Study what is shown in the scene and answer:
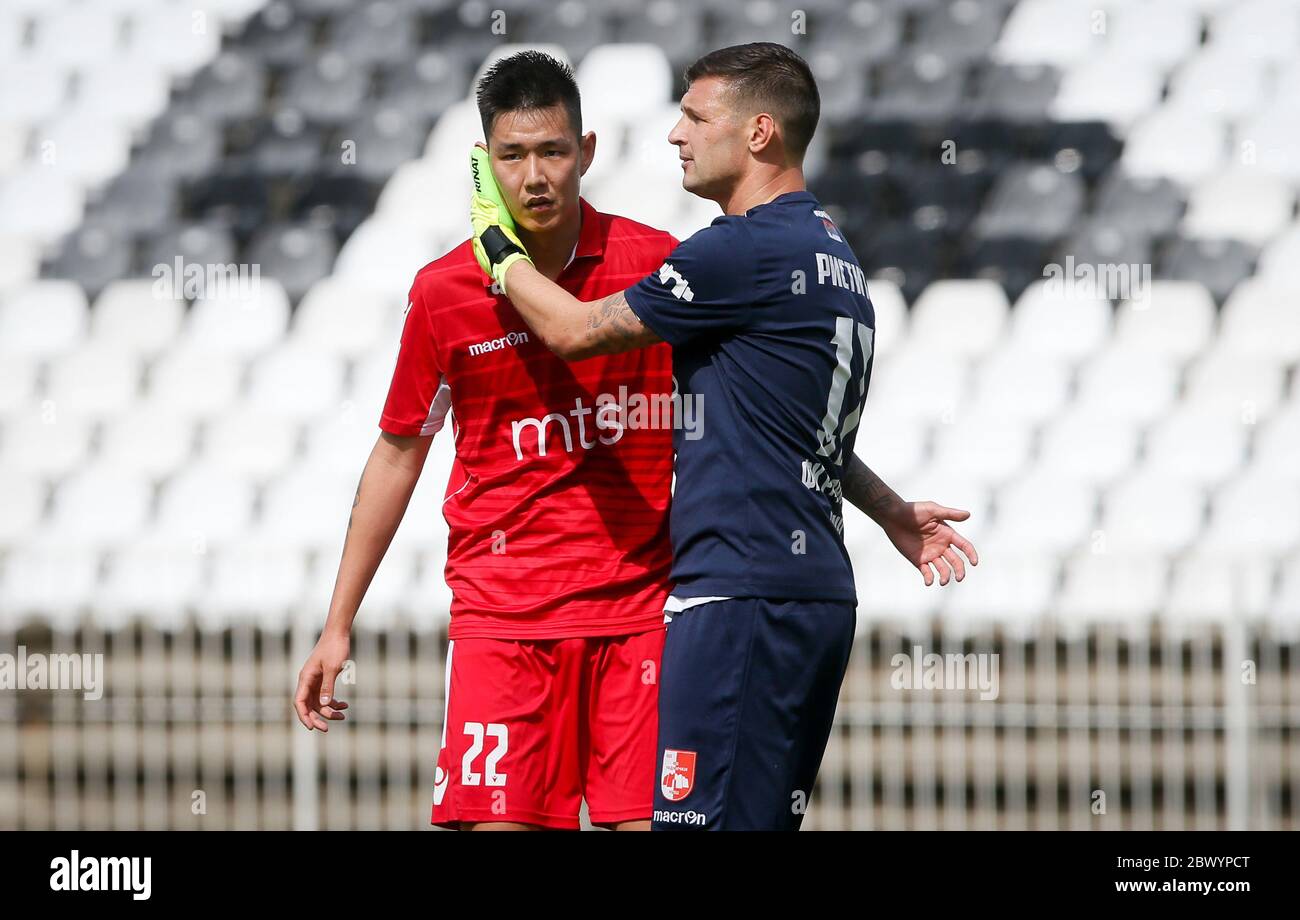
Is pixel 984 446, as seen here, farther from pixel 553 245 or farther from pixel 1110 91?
pixel 553 245

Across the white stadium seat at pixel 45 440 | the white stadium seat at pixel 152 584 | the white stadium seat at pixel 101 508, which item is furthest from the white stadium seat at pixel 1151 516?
the white stadium seat at pixel 45 440

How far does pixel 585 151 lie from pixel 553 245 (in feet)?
0.80

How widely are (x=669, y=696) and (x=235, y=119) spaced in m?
9.54

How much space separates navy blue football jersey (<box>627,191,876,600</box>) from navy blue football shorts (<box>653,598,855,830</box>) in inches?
2.6

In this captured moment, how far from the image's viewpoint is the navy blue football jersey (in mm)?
3465

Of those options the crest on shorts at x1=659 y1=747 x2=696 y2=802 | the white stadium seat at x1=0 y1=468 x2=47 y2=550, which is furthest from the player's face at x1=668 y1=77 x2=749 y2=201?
the white stadium seat at x1=0 y1=468 x2=47 y2=550

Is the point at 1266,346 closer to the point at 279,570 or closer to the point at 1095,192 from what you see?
the point at 1095,192

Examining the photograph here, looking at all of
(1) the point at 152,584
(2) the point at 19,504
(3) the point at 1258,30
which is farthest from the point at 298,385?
(3) the point at 1258,30

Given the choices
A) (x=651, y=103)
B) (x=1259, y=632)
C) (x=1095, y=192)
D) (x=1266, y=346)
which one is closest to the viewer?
(x=1259, y=632)

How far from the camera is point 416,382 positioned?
12.9 feet

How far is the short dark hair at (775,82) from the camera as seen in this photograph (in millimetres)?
3604

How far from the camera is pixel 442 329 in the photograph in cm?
388

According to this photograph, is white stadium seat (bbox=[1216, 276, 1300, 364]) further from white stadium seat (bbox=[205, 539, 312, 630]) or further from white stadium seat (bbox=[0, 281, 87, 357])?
white stadium seat (bbox=[0, 281, 87, 357])
